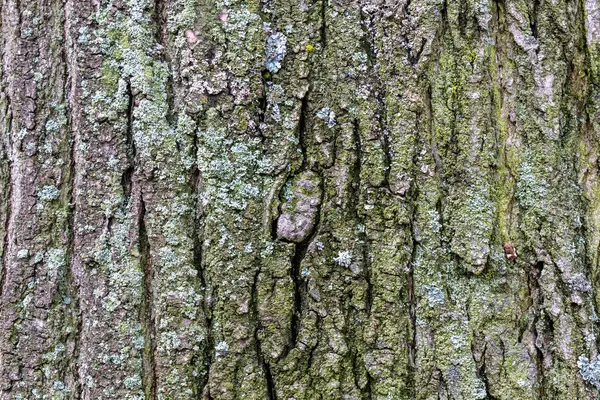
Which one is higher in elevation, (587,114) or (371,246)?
(587,114)

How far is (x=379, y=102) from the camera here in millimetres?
1090

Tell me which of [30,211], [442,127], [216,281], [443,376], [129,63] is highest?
[129,63]

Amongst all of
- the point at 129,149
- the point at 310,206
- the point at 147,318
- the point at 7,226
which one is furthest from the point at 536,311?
the point at 7,226

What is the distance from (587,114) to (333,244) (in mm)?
655

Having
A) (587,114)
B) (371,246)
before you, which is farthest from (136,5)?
(587,114)

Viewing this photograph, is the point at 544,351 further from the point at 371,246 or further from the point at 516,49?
the point at 516,49

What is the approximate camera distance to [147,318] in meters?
1.07

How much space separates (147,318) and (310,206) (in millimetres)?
432

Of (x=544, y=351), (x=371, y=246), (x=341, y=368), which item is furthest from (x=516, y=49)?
(x=341, y=368)

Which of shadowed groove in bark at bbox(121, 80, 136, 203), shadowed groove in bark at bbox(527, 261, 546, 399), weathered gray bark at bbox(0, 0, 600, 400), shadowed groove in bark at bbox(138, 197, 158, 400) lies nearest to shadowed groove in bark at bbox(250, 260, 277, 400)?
weathered gray bark at bbox(0, 0, 600, 400)

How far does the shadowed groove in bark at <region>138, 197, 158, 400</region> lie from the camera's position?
1.05m

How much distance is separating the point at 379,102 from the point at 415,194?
0.22 m

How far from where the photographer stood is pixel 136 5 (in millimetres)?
1104

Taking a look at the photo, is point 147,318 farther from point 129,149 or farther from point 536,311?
point 536,311
